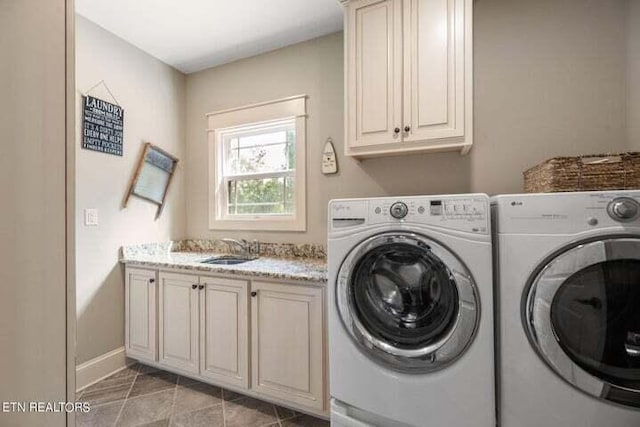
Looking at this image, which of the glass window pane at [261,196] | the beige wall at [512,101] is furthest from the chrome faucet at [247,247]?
the beige wall at [512,101]

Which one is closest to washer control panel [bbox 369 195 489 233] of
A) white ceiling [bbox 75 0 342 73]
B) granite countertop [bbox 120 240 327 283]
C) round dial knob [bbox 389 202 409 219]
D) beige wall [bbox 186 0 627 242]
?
round dial knob [bbox 389 202 409 219]

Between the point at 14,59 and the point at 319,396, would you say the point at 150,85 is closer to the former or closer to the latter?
the point at 14,59

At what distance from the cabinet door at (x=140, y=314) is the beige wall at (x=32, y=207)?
1.78 meters

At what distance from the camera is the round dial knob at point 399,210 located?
4.00 ft

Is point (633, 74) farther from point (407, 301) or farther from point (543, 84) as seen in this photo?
point (407, 301)

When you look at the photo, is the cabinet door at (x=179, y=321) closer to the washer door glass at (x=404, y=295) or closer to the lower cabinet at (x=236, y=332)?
the lower cabinet at (x=236, y=332)

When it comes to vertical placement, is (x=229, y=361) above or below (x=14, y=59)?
below

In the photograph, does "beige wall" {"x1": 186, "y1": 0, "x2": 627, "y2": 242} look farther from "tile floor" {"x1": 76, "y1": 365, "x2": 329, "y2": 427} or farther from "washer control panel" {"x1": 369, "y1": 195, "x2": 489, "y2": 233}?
"tile floor" {"x1": 76, "y1": 365, "x2": 329, "y2": 427}

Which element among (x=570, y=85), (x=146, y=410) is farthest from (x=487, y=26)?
(x=146, y=410)

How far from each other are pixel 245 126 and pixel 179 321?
1680mm

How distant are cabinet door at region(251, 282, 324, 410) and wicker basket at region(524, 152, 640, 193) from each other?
48.5 inches

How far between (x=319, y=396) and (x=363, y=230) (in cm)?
102

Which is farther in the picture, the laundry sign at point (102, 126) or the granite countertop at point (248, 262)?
the laundry sign at point (102, 126)

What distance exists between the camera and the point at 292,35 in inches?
89.3
